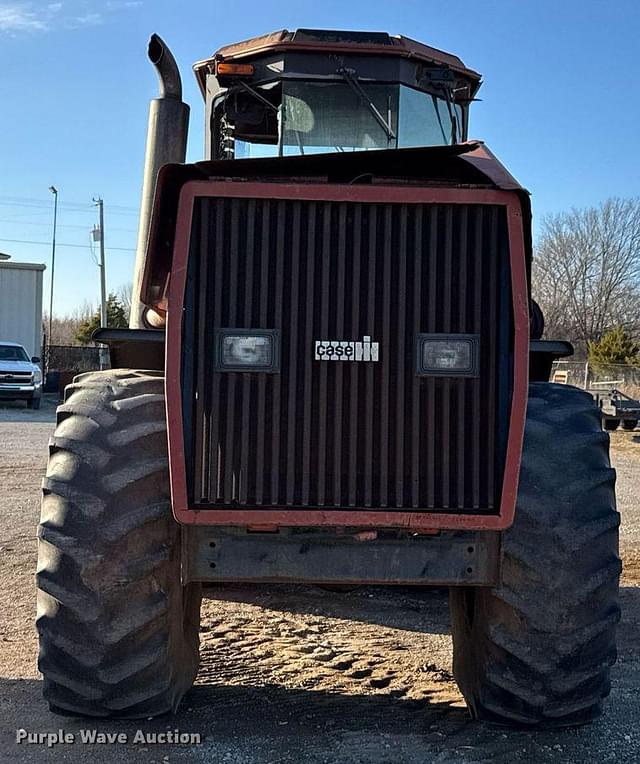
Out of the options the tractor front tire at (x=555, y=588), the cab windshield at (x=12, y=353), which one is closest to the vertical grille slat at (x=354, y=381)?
the tractor front tire at (x=555, y=588)

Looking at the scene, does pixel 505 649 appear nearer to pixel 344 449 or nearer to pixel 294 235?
pixel 344 449

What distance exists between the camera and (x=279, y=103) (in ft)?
18.8

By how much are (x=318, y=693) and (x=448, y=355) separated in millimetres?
1787

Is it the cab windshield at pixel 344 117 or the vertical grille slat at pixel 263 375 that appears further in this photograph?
the cab windshield at pixel 344 117

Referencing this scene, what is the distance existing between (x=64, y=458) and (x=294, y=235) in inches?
47.9

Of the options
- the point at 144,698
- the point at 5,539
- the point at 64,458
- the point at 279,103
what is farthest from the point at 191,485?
the point at 5,539

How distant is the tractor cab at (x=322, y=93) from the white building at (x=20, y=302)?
88.3ft

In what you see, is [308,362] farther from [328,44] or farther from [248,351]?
[328,44]

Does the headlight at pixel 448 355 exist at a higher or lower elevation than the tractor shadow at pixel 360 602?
higher

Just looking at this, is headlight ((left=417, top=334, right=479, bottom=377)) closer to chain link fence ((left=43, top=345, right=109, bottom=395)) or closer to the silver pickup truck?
the silver pickup truck

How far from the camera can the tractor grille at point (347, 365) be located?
150 inches

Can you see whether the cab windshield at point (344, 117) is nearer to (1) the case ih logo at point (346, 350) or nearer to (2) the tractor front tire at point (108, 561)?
(1) the case ih logo at point (346, 350)

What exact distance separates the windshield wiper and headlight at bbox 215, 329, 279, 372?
2.25 m

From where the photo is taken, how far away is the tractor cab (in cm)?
559
